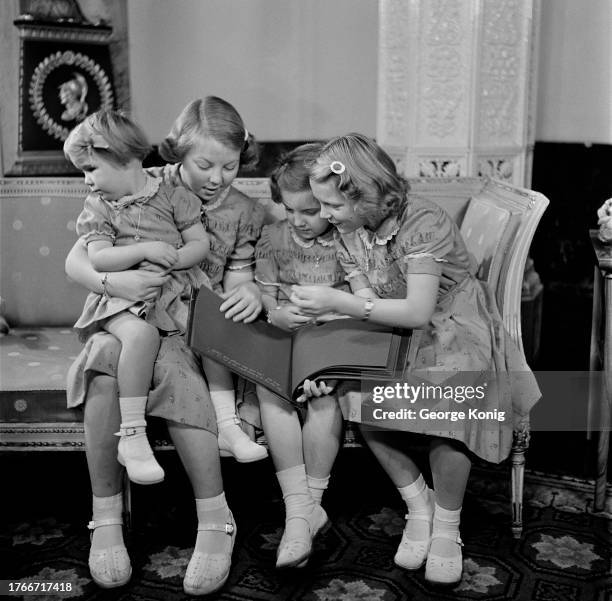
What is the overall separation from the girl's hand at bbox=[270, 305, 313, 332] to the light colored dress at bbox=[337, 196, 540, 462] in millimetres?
166

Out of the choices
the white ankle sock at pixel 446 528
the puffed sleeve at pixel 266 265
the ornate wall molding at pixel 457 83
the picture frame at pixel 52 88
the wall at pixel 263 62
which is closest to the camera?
the white ankle sock at pixel 446 528

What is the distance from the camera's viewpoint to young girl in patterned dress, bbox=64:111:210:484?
2170 mm

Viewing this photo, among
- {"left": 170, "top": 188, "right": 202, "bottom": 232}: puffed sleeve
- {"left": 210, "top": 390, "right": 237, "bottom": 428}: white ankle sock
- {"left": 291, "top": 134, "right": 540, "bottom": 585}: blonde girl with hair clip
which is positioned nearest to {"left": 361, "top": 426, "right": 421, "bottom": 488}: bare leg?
{"left": 291, "top": 134, "right": 540, "bottom": 585}: blonde girl with hair clip

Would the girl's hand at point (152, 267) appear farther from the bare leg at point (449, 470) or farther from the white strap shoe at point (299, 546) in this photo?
the bare leg at point (449, 470)

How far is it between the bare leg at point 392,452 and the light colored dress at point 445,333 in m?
0.10

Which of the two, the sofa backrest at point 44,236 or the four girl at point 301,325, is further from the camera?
the sofa backrest at point 44,236

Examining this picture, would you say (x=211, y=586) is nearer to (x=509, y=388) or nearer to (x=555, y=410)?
(x=509, y=388)

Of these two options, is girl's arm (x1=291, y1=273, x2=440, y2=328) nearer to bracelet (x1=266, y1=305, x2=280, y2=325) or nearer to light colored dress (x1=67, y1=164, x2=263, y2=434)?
bracelet (x1=266, y1=305, x2=280, y2=325)

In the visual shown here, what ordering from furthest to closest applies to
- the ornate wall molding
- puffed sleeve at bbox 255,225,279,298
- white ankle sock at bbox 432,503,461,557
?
the ornate wall molding < puffed sleeve at bbox 255,225,279,298 < white ankle sock at bbox 432,503,461,557

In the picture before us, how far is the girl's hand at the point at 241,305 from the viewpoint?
2.26m

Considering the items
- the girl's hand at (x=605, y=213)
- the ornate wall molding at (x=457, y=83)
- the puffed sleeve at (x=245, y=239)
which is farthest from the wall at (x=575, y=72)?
the puffed sleeve at (x=245, y=239)

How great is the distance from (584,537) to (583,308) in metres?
2.19

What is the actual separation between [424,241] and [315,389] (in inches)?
18.0

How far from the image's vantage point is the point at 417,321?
7.14 feet
